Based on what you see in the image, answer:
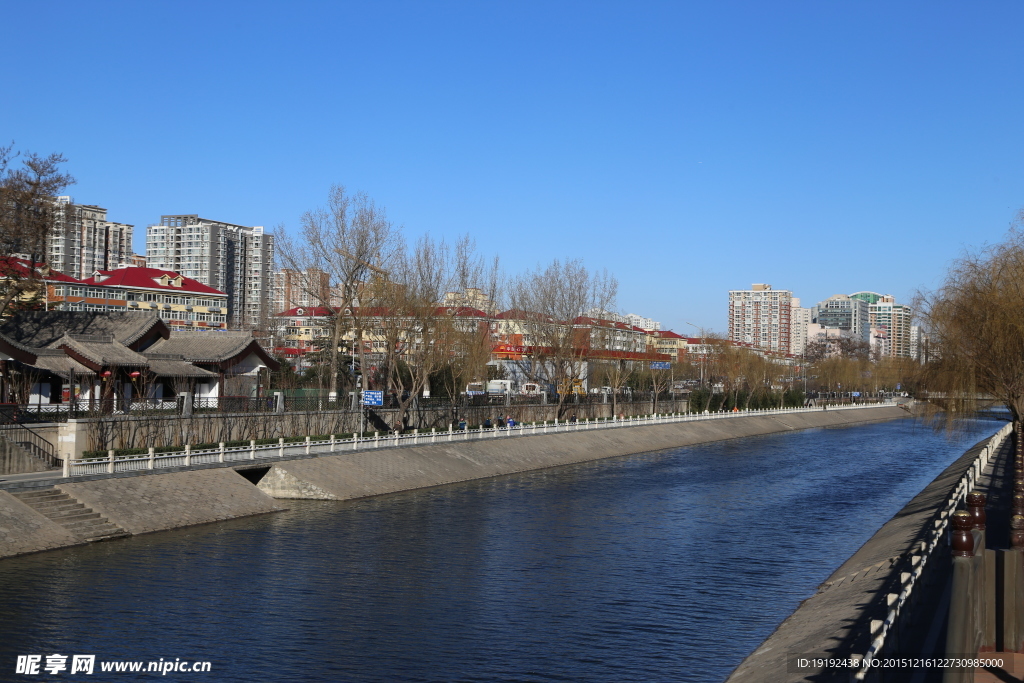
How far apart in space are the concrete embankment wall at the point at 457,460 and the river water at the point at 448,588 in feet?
4.03

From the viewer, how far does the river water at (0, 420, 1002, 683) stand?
54.2ft

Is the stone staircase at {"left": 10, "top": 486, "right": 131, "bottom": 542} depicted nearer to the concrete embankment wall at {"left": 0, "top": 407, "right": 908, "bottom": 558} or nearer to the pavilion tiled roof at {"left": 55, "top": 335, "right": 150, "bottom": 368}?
the concrete embankment wall at {"left": 0, "top": 407, "right": 908, "bottom": 558}

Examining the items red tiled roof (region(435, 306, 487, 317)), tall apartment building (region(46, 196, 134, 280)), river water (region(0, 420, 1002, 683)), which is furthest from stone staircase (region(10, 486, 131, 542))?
tall apartment building (region(46, 196, 134, 280))

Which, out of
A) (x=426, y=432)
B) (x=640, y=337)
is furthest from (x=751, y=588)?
(x=640, y=337)

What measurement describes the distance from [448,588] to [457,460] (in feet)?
77.6

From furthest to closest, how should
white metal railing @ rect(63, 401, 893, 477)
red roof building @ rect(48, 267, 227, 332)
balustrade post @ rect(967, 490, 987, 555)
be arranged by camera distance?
red roof building @ rect(48, 267, 227, 332), white metal railing @ rect(63, 401, 893, 477), balustrade post @ rect(967, 490, 987, 555)

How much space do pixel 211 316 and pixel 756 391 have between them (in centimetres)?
7502

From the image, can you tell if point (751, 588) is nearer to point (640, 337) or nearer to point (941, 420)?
point (941, 420)

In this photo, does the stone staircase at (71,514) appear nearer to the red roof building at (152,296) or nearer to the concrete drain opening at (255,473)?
the concrete drain opening at (255,473)

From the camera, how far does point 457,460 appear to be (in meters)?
45.6

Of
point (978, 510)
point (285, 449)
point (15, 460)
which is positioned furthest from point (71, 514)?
point (978, 510)

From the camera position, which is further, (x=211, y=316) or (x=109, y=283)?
(x=211, y=316)

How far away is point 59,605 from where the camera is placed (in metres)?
19.1

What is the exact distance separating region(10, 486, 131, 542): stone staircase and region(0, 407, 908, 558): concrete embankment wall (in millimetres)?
270
